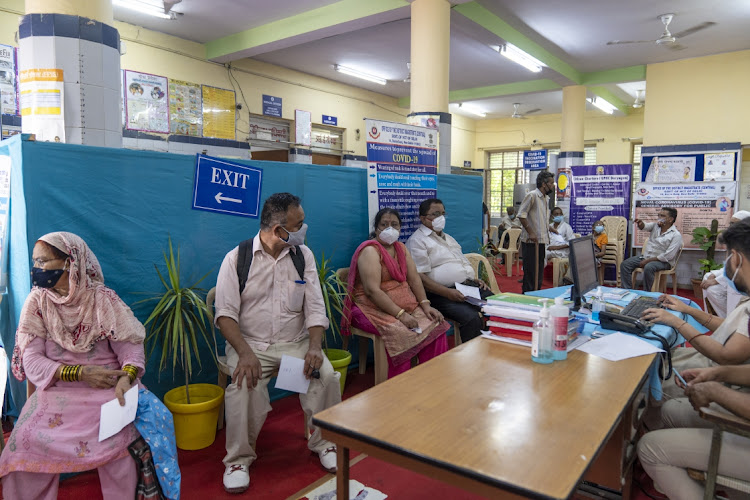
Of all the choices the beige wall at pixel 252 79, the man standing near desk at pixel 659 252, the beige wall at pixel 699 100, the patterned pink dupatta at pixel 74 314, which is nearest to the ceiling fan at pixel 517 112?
the beige wall at pixel 252 79

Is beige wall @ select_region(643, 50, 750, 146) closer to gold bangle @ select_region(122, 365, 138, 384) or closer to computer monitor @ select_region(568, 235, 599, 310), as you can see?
computer monitor @ select_region(568, 235, 599, 310)

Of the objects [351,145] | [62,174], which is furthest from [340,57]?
[62,174]

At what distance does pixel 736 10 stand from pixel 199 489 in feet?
25.1

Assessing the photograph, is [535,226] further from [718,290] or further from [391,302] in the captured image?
[391,302]

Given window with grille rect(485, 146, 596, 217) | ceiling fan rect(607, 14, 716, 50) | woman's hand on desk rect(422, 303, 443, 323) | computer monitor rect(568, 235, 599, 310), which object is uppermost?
ceiling fan rect(607, 14, 716, 50)

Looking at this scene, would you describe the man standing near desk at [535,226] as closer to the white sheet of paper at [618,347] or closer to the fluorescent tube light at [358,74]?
the white sheet of paper at [618,347]

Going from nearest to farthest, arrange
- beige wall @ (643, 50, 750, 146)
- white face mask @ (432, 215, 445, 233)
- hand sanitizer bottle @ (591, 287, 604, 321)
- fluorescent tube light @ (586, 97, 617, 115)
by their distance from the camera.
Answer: hand sanitizer bottle @ (591, 287, 604, 321) < white face mask @ (432, 215, 445, 233) < beige wall @ (643, 50, 750, 146) < fluorescent tube light @ (586, 97, 617, 115)

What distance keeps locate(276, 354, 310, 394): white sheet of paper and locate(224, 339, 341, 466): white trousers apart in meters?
0.06

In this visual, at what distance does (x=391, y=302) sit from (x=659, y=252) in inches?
180

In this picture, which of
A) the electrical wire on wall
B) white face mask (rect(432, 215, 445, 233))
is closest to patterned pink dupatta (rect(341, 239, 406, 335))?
white face mask (rect(432, 215, 445, 233))

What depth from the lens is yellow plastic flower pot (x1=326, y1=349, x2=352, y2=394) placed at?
9.70 ft

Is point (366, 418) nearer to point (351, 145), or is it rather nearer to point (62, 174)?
point (62, 174)

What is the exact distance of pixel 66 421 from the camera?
5.66 feet

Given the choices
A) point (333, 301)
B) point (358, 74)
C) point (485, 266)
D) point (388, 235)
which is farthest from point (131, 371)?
point (358, 74)
